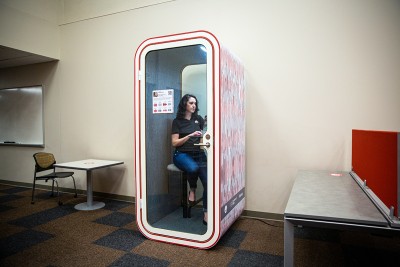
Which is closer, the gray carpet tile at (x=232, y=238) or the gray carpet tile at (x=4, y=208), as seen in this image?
the gray carpet tile at (x=232, y=238)

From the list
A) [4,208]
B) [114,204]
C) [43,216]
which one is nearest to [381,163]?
[114,204]

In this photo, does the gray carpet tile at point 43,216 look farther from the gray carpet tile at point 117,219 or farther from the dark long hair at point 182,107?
the dark long hair at point 182,107

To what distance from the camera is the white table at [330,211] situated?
4.70 ft

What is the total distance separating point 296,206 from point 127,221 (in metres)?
2.22

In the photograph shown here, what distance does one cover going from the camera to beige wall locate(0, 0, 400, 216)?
2.73 metres

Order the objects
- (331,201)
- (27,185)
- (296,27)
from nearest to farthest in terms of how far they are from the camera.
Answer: (331,201) → (296,27) → (27,185)

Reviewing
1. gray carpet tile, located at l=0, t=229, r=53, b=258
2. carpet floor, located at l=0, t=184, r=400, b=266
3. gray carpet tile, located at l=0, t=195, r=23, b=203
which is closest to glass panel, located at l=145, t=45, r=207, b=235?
carpet floor, located at l=0, t=184, r=400, b=266

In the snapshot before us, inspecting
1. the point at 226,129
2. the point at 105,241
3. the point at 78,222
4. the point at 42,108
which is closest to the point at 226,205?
the point at 226,129

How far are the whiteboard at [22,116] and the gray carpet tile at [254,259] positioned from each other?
4.11 meters

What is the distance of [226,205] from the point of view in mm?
2537

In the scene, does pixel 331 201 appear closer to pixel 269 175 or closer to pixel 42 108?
pixel 269 175

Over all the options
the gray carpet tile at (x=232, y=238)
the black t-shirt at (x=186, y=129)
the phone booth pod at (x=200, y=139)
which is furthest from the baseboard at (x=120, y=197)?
the black t-shirt at (x=186, y=129)

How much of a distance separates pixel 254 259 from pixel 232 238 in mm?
435

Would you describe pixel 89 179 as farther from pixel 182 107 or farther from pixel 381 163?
pixel 381 163
